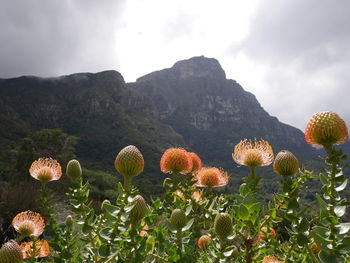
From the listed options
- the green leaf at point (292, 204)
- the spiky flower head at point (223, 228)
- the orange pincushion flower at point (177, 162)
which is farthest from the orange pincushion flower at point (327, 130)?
the orange pincushion flower at point (177, 162)

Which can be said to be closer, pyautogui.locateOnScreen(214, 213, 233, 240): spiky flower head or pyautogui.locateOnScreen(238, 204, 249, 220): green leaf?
pyautogui.locateOnScreen(238, 204, 249, 220): green leaf

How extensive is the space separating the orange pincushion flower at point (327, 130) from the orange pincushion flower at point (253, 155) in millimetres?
642

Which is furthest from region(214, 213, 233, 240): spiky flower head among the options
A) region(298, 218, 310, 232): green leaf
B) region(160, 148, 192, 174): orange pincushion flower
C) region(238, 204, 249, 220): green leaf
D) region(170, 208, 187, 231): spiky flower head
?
region(160, 148, 192, 174): orange pincushion flower

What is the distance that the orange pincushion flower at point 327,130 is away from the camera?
1.78 m

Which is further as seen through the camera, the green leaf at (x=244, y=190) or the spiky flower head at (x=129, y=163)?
the spiky flower head at (x=129, y=163)

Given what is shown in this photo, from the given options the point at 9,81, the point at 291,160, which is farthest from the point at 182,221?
the point at 9,81

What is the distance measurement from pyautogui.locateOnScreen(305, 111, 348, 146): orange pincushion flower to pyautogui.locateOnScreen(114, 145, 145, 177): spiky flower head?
1.17 meters

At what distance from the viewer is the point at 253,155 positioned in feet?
8.34

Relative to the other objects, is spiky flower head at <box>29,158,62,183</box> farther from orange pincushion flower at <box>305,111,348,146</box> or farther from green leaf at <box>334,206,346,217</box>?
green leaf at <box>334,206,346,217</box>

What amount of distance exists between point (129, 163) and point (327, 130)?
4.38 feet

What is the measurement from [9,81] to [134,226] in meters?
144

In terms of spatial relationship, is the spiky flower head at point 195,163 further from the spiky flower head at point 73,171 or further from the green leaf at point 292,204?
the green leaf at point 292,204

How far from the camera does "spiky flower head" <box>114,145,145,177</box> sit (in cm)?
208

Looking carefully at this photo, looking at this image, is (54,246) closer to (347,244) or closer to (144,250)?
(144,250)
